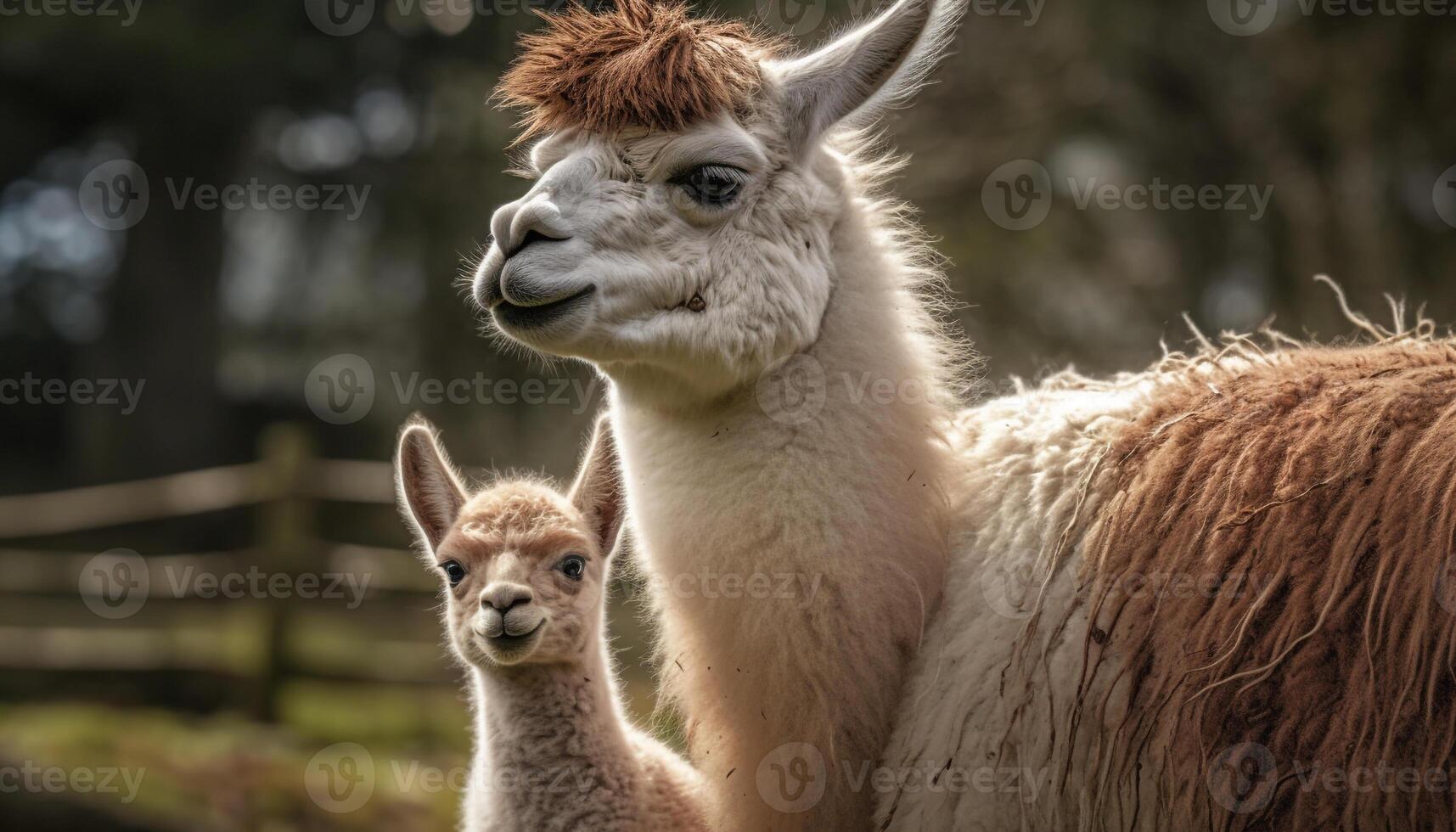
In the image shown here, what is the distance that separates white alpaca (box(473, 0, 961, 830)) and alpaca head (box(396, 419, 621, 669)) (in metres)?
0.26

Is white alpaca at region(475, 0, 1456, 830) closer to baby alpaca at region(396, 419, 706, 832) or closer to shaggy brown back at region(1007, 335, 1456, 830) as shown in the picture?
shaggy brown back at region(1007, 335, 1456, 830)

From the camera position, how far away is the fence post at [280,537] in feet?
27.1

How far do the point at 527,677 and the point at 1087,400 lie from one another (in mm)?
1634

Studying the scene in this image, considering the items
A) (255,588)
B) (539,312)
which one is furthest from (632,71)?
(255,588)

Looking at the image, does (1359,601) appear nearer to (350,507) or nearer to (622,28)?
(622,28)

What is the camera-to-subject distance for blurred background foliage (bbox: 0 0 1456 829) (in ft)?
30.6

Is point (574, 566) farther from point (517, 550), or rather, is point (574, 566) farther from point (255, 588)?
point (255, 588)

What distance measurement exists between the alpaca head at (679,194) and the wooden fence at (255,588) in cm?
539

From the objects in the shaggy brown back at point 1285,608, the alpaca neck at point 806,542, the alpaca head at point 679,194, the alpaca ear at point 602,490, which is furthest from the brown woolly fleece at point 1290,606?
the alpaca ear at point 602,490

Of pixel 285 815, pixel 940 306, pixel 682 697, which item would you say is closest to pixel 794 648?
pixel 682 697

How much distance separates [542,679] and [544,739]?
0.15 meters

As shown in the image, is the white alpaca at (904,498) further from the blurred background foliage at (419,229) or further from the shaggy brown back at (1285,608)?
the blurred background foliage at (419,229)

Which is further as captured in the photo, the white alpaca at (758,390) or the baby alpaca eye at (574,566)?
the baby alpaca eye at (574,566)

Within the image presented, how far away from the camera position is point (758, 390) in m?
3.10
